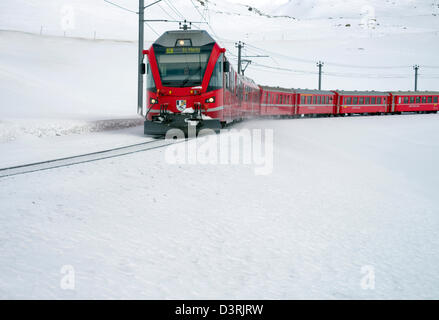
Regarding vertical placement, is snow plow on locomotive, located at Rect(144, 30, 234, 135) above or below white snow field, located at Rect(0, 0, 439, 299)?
above

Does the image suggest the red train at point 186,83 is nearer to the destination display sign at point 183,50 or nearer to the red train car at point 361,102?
the destination display sign at point 183,50

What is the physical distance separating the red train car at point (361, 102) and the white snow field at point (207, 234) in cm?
3434

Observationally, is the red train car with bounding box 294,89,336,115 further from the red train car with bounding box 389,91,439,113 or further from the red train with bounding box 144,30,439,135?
the red train with bounding box 144,30,439,135

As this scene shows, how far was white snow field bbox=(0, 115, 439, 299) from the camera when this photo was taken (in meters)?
3.35

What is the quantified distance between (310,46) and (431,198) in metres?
88.9

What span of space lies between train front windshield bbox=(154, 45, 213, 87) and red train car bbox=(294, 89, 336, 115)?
23727 millimetres

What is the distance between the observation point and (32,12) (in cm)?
8694

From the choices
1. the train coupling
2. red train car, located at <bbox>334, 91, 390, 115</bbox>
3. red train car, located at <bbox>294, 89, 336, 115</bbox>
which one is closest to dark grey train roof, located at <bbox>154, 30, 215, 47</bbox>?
the train coupling

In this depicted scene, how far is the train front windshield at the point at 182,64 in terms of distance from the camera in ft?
42.9

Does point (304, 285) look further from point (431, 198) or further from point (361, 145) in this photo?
point (361, 145)

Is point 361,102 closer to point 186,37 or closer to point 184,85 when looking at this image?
point 186,37

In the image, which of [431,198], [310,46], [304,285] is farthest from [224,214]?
→ [310,46]

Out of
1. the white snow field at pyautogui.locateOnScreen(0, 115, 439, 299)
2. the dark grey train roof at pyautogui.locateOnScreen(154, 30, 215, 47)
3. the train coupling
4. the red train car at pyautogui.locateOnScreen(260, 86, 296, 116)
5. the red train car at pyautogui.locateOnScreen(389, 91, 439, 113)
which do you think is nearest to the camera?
the white snow field at pyautogui.locateOnScreen(0, 115, 439, 299)

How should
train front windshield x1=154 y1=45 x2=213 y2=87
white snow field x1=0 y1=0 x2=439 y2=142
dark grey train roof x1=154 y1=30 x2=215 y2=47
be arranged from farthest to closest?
white snow field x1=0 y1=0 x2=439 y2=142
dark grey train roof x1=154 y1=30 x2=215 y2=47
train front windshield x1=154 y1=45 x2=213 y2=87
